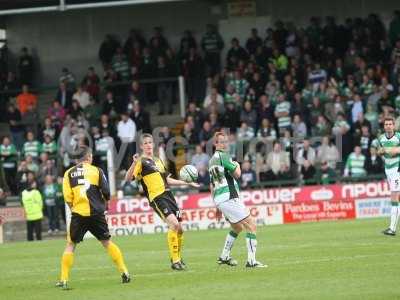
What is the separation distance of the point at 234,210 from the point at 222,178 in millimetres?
521

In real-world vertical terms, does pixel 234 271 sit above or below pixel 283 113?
below

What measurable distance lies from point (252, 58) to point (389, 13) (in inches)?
206

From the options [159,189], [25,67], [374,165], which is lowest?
[374,165]

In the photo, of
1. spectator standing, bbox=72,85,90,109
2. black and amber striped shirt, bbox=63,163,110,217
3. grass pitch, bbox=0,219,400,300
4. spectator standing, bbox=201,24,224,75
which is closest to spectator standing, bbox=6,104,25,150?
spectator standing, bbox=72,85,90,109

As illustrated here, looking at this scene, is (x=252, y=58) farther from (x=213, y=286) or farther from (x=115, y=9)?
(x=213, y=286)

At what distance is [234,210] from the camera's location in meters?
16.4

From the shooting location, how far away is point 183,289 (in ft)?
46.1

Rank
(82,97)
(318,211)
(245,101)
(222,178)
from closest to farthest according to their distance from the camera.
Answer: (222,178), (318,211), (245,101), (82,97)

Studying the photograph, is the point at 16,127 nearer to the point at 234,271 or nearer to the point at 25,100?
the point at 25,100

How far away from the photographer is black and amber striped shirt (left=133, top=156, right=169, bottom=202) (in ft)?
54.4

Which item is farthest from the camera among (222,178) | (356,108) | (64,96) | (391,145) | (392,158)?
(64,96)

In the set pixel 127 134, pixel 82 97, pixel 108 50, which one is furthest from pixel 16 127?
pixel 108 50

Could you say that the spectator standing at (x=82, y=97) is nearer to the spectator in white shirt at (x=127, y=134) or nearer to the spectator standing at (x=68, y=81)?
the spectator standing at (x=68, y=81)

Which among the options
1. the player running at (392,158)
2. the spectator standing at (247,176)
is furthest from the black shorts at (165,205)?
the spectator standing at (247,176)
